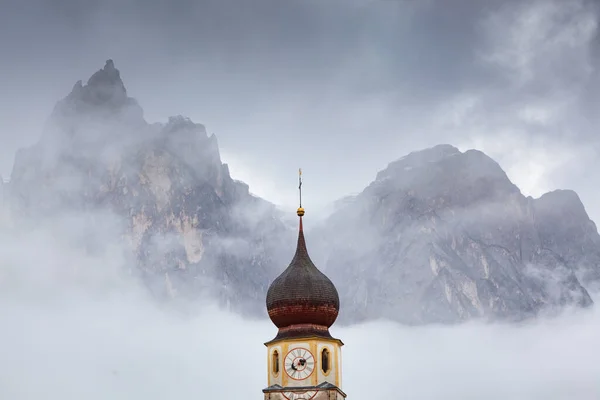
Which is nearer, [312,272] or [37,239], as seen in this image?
[312,272]

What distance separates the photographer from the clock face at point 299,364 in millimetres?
54281

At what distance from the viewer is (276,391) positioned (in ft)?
176

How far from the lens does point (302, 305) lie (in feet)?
184

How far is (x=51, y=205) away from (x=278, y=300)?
15032 cm

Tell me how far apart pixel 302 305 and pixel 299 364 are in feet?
11.0

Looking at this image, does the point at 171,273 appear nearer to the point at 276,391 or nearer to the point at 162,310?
the point at 162,310

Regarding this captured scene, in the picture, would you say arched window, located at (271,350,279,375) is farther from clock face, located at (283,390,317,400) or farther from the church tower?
clock face, located at (283,390,317,400)

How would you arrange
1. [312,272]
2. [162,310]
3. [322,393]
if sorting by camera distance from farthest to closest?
[162,310], [312,272], [322,393]

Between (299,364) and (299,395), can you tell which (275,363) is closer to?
(299,364)

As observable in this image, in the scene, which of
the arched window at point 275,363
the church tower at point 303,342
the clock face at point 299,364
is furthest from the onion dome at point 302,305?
the clock face at point 299,364

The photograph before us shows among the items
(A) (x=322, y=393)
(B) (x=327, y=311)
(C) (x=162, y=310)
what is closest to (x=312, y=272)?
(B) (x=327, y=311)

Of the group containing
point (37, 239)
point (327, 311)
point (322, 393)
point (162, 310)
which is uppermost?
point (37, 239)

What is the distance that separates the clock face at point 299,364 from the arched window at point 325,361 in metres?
0.66

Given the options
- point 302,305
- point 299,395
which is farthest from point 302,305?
point 299,395
